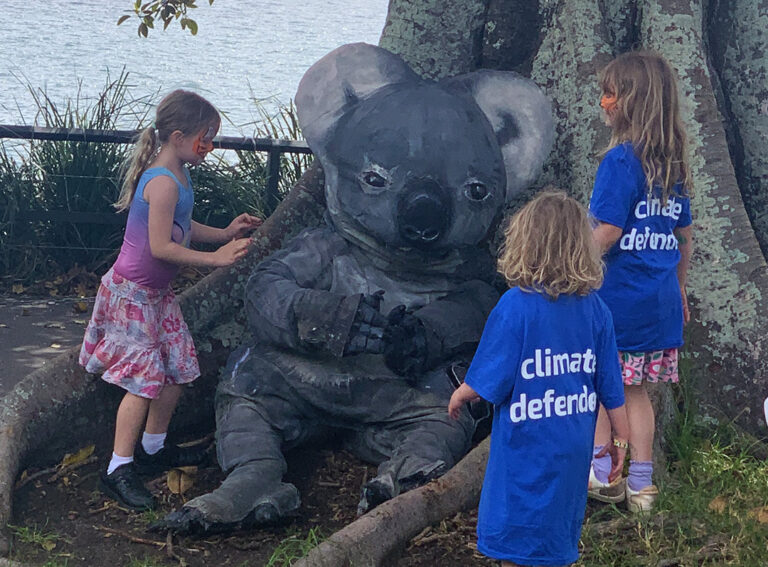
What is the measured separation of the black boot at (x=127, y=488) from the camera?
4383 millimetres

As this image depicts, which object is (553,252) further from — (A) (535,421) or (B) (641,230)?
(B) (641,230)

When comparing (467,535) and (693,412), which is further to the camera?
(693,412)

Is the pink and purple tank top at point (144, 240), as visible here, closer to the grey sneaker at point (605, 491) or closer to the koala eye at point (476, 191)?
the koala eye at point (476, 191)

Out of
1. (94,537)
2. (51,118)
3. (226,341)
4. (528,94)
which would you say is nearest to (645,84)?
(528,94)

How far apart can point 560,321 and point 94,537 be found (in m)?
2.11

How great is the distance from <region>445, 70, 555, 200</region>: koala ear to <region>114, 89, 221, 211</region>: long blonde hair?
1.22 meters

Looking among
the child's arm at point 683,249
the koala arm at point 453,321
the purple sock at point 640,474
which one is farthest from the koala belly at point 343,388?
the child's arm at point 683,249

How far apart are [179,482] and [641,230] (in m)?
2.20

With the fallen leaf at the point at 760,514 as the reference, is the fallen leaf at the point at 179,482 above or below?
below

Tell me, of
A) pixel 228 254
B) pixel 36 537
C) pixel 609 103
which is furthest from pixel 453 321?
pixel 36 537

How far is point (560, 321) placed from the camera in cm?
317

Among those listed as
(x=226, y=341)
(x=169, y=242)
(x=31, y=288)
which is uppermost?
(x=169, y=242)

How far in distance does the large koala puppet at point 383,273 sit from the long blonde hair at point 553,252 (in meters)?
1.22

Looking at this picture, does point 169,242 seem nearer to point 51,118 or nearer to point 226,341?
point 226,341
